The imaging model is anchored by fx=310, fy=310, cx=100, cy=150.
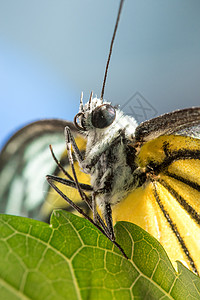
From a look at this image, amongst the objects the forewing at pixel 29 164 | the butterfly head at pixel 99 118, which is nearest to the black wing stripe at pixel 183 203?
the butterfly head at pixel 99 118

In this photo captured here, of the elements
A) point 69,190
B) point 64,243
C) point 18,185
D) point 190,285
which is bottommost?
point 190,285

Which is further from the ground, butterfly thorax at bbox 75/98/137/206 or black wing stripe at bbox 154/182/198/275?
butterfly thorax at bbox 75/98/137/206

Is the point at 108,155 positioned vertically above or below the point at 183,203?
above

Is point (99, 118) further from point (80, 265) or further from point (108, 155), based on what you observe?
point (80, 265)

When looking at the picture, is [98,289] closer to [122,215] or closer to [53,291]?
[53,291]

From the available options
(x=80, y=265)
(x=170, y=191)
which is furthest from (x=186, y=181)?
(x=80, y=265)

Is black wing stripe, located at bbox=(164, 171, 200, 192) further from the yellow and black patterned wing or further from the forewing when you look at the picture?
the forewing

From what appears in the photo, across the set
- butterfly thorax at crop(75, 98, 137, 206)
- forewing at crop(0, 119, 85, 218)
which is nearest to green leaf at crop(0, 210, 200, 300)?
butterfly thorax at crop(75, 98, 137, 206)

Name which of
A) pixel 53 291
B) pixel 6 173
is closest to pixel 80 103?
pixel 6 173
